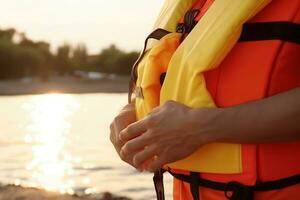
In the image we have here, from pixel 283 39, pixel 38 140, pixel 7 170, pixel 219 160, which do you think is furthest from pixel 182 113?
pixel 38 140

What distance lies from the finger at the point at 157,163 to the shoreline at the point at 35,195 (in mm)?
5547


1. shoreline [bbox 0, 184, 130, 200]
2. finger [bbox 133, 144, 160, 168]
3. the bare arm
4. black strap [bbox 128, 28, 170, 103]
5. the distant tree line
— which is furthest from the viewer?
the distant tree line

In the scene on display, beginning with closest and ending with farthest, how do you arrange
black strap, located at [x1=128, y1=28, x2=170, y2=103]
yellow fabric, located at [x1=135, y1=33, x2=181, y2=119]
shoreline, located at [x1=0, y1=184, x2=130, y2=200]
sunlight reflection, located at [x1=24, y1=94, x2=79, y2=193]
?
yellow fabric, located at [x1=135, y1=33, x2=181, y2=119]
black strap, located at [x1=128, y1=28, x2=170, y2=103]
shoreline, located at [x1=0, y1=184, x2=130, y2=200]
sunlight reflection, located at [x1=24, y1=94, x2=79, y2=193]

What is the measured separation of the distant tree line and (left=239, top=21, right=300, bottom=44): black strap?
A: 135 ft

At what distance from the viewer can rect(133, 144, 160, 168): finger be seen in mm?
1423

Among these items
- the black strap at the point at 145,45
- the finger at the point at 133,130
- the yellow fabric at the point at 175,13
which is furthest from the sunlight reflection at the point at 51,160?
the finger at the point at 133,130

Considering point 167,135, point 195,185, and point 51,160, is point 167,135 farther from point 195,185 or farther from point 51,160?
point 51,160

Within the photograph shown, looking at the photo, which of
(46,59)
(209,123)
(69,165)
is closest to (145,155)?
(209,123)

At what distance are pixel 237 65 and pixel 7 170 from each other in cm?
856

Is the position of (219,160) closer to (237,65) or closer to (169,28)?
(237,65)

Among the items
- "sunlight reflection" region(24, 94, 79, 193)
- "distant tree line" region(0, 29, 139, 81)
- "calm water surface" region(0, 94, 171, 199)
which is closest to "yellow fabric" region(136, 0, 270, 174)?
"calm water surface" region(0, 94, 171, 199)

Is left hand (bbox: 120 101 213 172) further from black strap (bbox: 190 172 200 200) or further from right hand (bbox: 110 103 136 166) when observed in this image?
right hand (bbox: 110 103 136 166)

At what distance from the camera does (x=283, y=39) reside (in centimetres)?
136

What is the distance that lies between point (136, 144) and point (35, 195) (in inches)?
231
